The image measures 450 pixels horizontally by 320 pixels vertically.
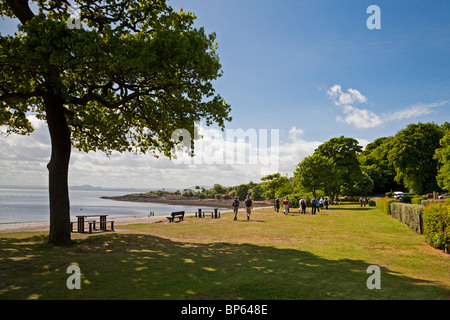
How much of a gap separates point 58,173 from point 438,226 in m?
16.7

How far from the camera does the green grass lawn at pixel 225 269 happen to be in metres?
6.24

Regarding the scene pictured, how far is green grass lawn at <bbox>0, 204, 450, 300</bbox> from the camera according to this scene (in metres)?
6.24

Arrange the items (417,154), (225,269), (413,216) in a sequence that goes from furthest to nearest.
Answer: (417,154) → (413,216) → (225,269)

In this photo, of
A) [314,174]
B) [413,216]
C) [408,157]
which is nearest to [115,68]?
[413,216]

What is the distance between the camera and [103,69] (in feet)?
36.8

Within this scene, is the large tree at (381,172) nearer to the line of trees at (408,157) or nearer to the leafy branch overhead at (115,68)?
the line of trees at (408,157)

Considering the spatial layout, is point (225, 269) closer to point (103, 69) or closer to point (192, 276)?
point (192, 276)

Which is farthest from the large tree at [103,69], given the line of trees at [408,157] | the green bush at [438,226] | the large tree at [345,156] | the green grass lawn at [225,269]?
the large tree at [345,156]

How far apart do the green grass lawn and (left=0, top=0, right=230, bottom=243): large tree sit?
12.9 feet

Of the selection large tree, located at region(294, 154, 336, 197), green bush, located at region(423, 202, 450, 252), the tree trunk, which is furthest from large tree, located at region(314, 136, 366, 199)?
the tree trunk
